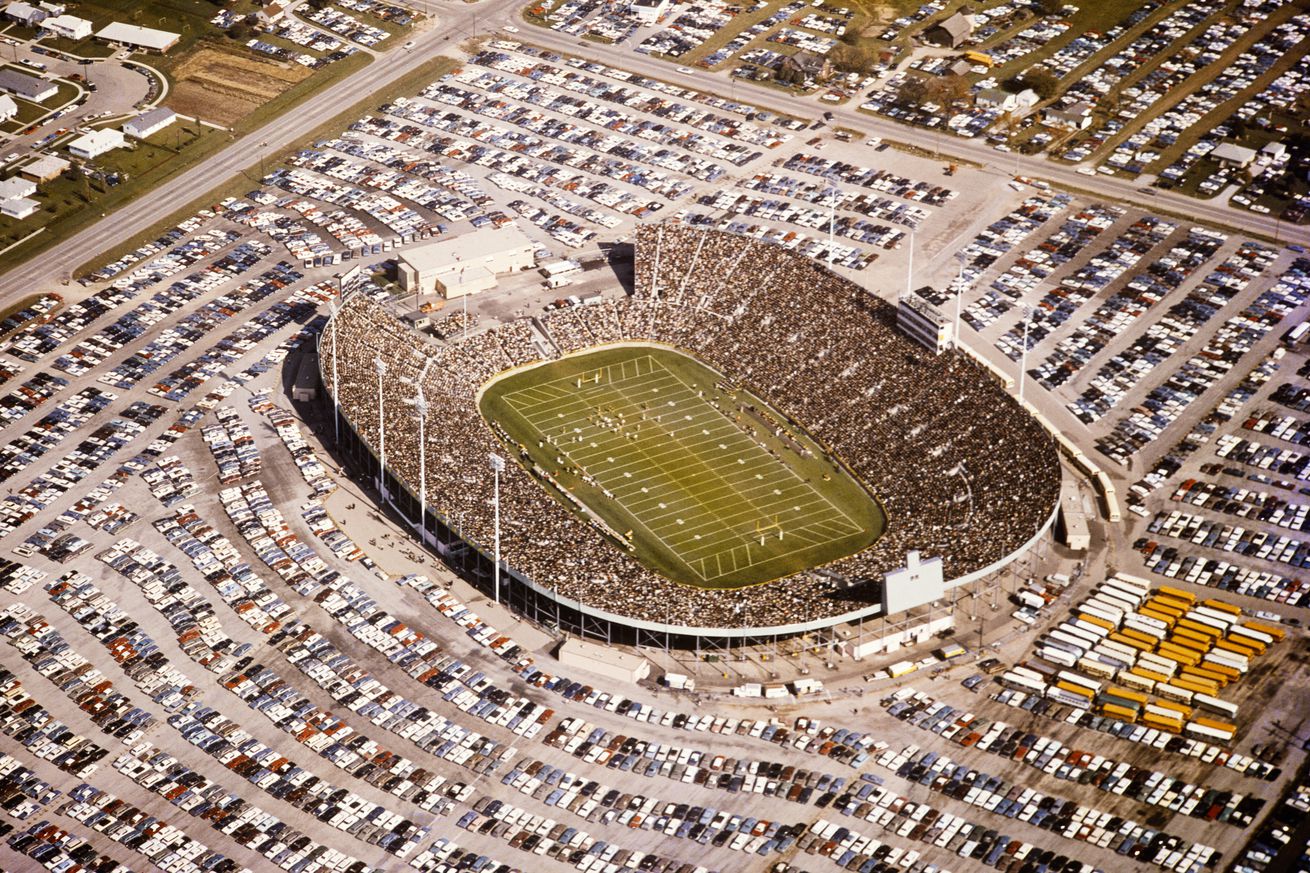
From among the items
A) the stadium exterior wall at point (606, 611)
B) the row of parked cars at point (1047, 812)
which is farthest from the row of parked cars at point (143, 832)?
the row of parked cars at point (1047, 812)

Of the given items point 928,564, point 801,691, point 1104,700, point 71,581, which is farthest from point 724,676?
point 71,581

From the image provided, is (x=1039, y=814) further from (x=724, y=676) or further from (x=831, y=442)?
(x=831, y=442)

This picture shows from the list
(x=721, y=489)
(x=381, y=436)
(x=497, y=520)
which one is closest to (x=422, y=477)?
(x=381, y=436)

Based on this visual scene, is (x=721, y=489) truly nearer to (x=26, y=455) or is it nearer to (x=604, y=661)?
(x=604, y=661)

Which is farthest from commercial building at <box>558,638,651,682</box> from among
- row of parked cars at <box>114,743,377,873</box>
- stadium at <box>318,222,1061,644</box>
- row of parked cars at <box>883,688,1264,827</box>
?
row of parked cars at <box>114,743,377,873</box>

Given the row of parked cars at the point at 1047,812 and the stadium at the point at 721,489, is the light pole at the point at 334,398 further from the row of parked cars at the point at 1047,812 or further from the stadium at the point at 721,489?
the row of parked cars at the point at 1047,812

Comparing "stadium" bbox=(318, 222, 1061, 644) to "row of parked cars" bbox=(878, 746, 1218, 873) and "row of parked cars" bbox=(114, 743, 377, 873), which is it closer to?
"row of parked cars" bbox=(878, 746, 1218, 873)

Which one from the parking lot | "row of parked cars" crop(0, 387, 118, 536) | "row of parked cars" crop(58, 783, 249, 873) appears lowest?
"row of parked cars" crop(0, 387, 118, 536)
